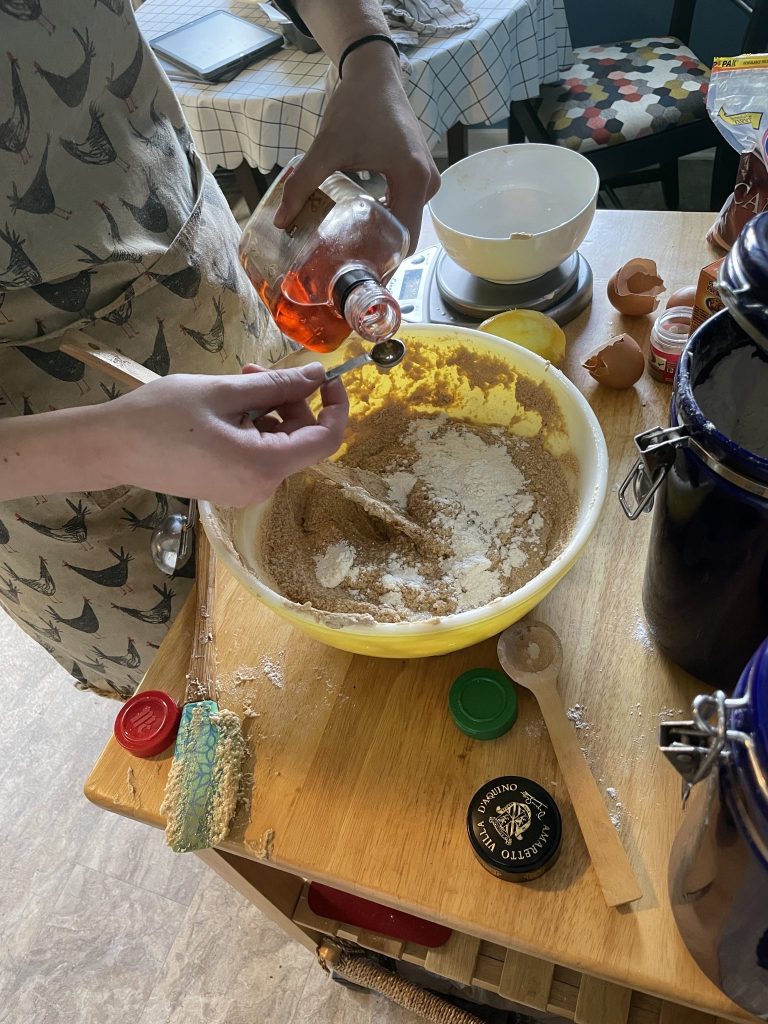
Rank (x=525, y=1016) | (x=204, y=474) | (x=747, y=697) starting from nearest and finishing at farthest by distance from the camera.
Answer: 1. (x=747, y=697)
2. (x=204, y=474)
3. (x=525, y=1016)

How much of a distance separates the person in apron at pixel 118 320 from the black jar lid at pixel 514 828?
1.12 ft

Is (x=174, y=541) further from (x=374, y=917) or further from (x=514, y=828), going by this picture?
(x=374, y=917)

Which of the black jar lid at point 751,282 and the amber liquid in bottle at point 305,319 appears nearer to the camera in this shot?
the black jar lid at point 751,282

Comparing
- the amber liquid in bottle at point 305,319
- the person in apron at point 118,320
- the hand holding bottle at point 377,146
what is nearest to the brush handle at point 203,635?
the person in apron at point 118,320

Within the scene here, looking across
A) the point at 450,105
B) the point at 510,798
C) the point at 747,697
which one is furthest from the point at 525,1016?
the point at 450,105

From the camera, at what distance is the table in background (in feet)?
1.96

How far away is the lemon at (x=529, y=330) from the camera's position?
968mm

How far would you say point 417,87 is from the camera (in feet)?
6.55

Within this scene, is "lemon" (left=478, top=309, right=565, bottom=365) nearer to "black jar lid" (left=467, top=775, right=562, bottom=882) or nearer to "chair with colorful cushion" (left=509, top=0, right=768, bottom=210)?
"black jar lid" (left=467, top=775, right=562, bottom=882)

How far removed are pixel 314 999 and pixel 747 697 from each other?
52.1 inches

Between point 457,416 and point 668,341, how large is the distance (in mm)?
288

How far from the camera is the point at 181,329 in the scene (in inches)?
35.8

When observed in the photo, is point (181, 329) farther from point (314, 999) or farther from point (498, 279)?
point (314, 999)

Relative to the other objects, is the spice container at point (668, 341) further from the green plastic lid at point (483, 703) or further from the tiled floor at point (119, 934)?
the tiled floor at point (119, 934)
